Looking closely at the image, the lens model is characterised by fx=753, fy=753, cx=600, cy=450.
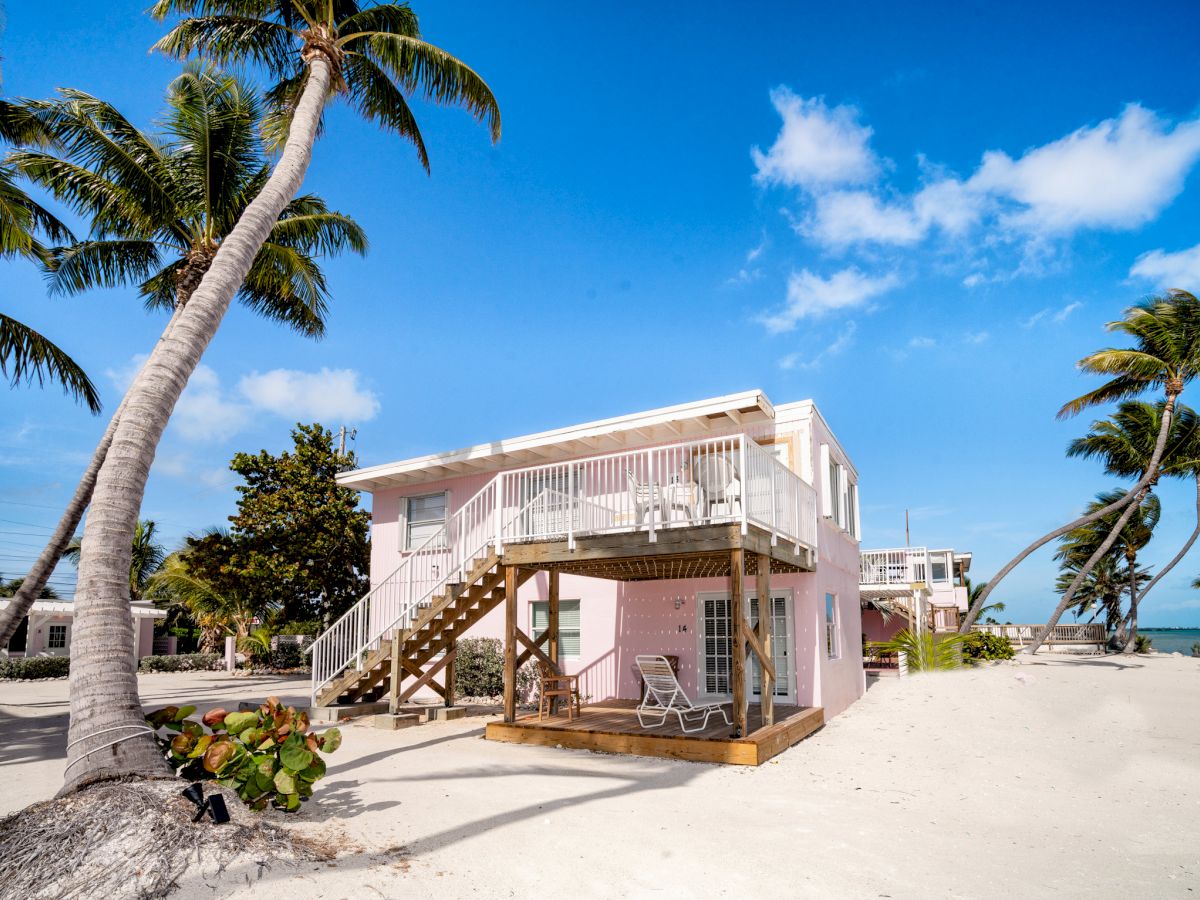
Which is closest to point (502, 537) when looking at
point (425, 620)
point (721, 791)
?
point (425, 620)

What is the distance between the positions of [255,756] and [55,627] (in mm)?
31755

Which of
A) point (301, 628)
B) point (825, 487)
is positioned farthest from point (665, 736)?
point (301, 628)

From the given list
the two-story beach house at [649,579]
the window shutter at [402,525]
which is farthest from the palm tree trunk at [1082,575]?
the window shutter at [402,525]

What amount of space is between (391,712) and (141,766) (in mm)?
6490

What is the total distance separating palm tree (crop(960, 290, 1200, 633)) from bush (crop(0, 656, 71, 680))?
30.4 m

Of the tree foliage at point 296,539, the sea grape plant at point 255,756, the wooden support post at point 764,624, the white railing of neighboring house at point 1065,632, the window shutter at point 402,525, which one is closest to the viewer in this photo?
the sea grape plant at point 255,756

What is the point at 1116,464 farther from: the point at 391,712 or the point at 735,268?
the point at 391,712

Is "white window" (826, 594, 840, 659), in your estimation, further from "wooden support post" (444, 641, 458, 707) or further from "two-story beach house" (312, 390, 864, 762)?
"wooden support post" (444, 641, 458, 707)

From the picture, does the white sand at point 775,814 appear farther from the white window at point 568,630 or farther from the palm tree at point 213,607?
the palm tree at point 213,607

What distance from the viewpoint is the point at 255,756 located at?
19.3 feet

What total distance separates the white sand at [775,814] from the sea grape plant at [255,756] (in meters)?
0.43

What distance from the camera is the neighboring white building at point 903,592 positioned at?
21641 mm

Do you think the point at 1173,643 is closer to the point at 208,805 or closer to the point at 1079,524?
the point at 1079,524

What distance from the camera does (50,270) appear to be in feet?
44.2
